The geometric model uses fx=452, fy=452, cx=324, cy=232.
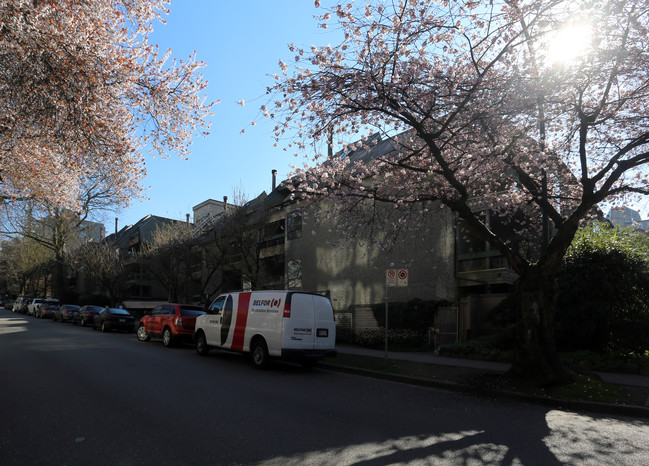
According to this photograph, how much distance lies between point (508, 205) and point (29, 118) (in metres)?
11.7

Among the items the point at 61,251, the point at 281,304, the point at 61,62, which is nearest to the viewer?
the point at 61,62

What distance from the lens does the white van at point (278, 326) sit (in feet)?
35.8

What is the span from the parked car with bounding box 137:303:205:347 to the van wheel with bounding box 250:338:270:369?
515 cm

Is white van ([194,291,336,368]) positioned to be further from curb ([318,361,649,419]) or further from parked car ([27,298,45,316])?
parked car ([27,298,45,316])

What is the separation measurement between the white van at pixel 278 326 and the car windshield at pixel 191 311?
392 centimetres

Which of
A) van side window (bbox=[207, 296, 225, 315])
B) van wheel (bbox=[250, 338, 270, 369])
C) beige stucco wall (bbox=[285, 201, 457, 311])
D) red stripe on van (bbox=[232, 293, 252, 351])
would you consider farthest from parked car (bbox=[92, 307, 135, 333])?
van wheel (bbox=[250, 338, 270, 369])

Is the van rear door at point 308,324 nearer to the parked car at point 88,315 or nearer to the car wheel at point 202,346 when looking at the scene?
the car wheel at point 202,346

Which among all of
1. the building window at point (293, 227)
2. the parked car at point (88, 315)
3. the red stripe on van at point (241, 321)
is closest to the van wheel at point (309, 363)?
the red stripe on van at point (241, 321)

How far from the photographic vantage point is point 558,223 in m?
10.1

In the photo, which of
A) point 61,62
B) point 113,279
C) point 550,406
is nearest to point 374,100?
point 61,62

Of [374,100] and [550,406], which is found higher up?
[374,100]

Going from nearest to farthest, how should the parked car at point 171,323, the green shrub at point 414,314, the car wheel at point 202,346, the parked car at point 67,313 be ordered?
the car wheel at point 202,346, the parked car at point 171,323, the green shrub at point 414,314, the parked car at point 67,313

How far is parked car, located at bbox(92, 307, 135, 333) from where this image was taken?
76.0 ft

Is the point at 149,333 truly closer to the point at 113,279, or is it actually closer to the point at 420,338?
the point at 420,338
